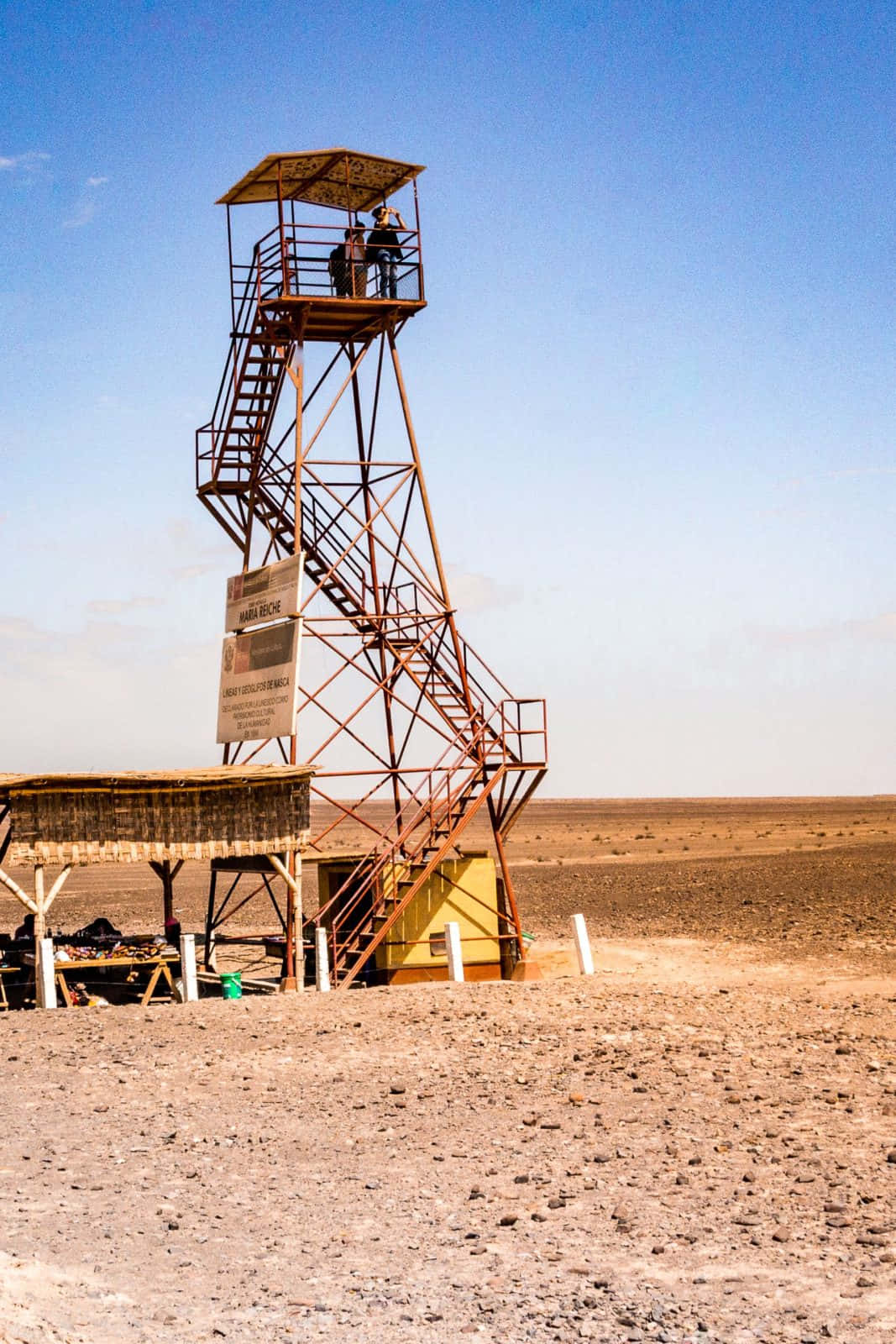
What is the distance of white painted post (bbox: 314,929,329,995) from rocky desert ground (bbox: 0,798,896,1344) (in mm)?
1303

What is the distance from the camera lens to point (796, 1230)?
461 inches

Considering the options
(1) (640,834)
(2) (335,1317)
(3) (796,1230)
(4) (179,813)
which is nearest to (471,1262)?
(2) (335,1317)

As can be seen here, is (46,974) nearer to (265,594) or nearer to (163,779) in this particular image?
(163,779)

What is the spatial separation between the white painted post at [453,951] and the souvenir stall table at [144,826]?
2.46 metres

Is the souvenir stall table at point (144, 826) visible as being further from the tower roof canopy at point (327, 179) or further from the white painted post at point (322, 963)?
the tower roof canopy at point (327, 179)

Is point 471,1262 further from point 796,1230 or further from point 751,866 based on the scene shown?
point 751,866

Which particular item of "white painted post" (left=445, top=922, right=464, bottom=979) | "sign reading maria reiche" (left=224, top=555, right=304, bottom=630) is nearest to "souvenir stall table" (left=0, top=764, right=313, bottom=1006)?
"white painted post" (left=445, top=922, right=464, bottom=979)

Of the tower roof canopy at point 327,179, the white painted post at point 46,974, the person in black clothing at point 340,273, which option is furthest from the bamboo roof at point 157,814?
the tower roof canopy at point 327,179

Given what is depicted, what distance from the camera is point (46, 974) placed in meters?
22.3

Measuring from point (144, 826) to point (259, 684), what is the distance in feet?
16.3

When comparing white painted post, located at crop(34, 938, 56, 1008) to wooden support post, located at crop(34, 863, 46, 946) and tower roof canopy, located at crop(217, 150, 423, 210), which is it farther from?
tower roof canopy, located at crop(217, 150, 423, 210)

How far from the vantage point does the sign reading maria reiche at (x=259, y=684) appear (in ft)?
86.8

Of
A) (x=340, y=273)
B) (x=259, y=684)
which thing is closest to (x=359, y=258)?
(x=340, y=273)

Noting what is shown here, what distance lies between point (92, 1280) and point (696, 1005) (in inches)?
488
